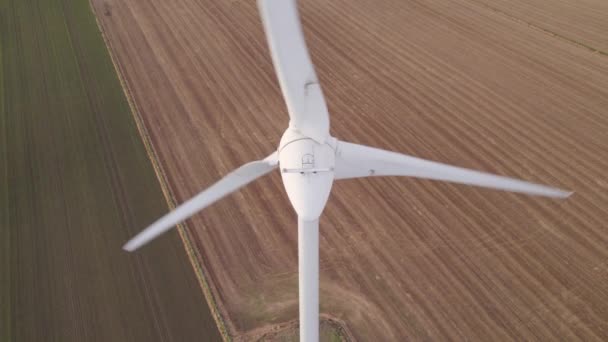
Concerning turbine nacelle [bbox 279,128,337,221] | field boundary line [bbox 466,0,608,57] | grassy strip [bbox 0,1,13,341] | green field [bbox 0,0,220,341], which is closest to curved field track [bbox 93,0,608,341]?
field boundary line [bbox 466,0,608,57]

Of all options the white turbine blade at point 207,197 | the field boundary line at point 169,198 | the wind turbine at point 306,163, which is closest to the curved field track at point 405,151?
the field boundary line at point 169,198

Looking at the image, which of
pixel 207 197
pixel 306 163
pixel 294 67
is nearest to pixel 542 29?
pixel 306 163

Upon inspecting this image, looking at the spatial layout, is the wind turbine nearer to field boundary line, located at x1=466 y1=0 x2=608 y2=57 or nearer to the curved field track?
the curved field track

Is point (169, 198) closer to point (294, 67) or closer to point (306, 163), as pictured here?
point (306, 163)

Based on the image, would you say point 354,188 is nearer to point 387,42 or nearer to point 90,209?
point 90,209

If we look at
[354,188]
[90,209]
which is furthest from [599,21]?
[90,209]

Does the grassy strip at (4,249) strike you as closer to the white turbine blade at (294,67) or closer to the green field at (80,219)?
the green field at (80,219)
